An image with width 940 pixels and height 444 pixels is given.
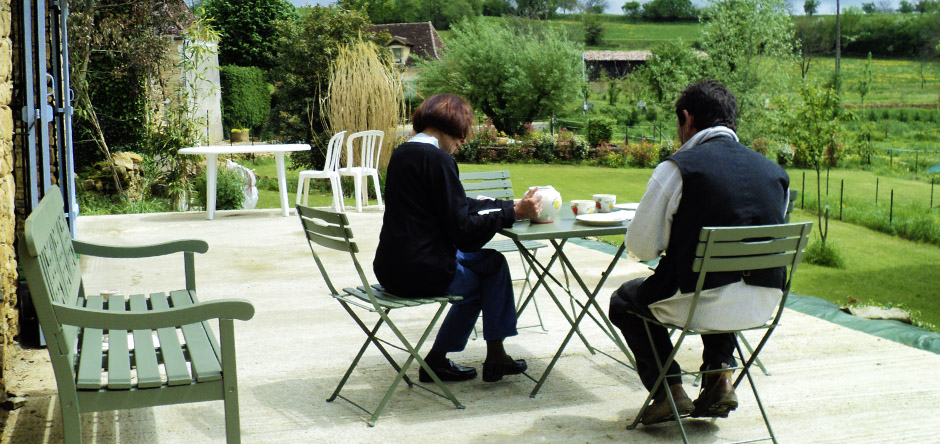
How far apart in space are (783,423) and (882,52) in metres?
72.2

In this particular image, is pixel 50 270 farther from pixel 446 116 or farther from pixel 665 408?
pixel 665 408

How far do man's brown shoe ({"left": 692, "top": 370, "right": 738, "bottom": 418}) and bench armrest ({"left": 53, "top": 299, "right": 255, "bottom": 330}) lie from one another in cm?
155

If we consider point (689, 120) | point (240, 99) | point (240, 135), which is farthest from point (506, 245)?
point (240, 99)

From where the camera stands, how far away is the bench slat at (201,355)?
233 cm

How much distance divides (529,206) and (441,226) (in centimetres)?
35

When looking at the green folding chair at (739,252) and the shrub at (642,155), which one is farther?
the shrub at (642,155)

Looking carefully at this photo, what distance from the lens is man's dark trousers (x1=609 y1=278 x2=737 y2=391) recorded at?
3004mm

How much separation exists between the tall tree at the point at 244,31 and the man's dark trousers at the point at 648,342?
1141 inches

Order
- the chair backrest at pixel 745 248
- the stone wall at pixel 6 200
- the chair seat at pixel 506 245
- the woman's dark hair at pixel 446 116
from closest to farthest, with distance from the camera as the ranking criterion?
1. the chair backrest at pixel 745 248
2. the woman's dark hair at pixel 446 116
3. the stone wall at pixel 6 200
4. the chair seat at pixel 506 245

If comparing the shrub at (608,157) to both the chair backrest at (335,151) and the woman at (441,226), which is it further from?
the woman at (441,226)

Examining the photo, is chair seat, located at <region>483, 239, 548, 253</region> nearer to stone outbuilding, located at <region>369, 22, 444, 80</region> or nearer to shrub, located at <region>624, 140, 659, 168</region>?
shrub, located at <region>624, 140, 659, 168</region>

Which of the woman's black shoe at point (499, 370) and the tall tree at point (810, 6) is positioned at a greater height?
the tall tree at point (810, 6)

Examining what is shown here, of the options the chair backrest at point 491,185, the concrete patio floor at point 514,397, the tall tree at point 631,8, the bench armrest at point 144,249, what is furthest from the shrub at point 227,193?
the tall tree at point 631,8

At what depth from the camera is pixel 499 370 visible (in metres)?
3.46
